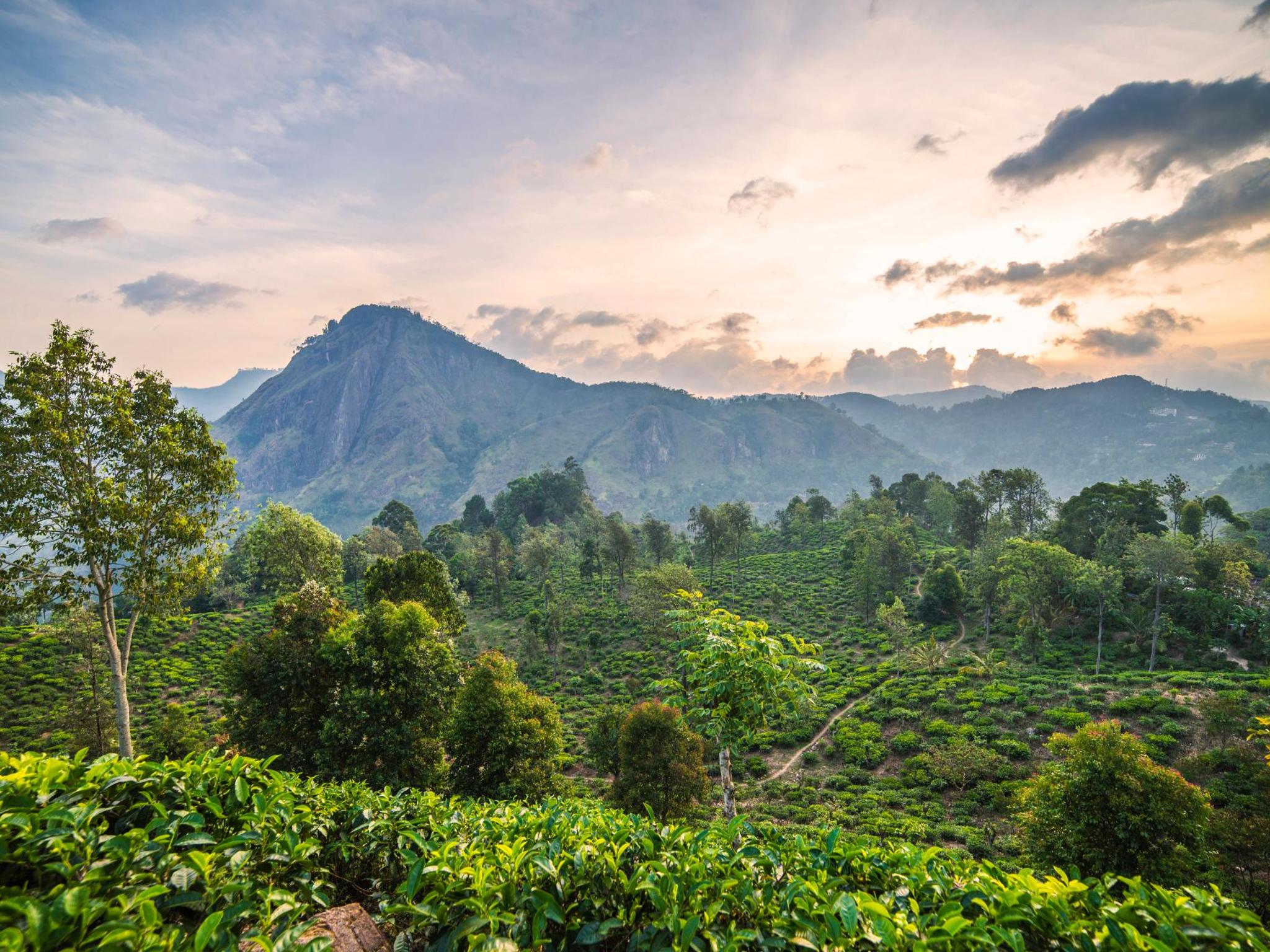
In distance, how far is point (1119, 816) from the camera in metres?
10.4

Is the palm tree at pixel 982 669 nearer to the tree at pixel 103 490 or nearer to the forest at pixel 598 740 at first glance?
the forest at pixel 598 740

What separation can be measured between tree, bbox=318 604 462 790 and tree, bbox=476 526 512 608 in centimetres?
3823

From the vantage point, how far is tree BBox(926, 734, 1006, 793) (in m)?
19.6

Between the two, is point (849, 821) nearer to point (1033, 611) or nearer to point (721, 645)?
point (721, 645)

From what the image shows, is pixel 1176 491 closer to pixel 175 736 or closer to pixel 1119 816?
pixel 1119 816

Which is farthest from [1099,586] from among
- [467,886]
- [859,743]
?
[467,886]

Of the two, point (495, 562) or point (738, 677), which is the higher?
point (738, 677)

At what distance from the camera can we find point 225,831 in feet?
9.91

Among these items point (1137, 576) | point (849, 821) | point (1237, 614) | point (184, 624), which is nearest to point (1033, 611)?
point (1137, 576)

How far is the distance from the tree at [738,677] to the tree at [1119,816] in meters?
7.44

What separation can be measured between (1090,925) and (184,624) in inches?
1869

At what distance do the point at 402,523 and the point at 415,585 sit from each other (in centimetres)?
5271

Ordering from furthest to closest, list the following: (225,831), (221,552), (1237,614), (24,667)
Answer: (1237,614) → (24,667) → (221,552) → (225,831)

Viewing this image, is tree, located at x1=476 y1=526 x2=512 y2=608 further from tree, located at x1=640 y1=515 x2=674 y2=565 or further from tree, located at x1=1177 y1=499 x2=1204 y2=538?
tree, located at x1=1177 y1=499 x2=1204 y2=538
